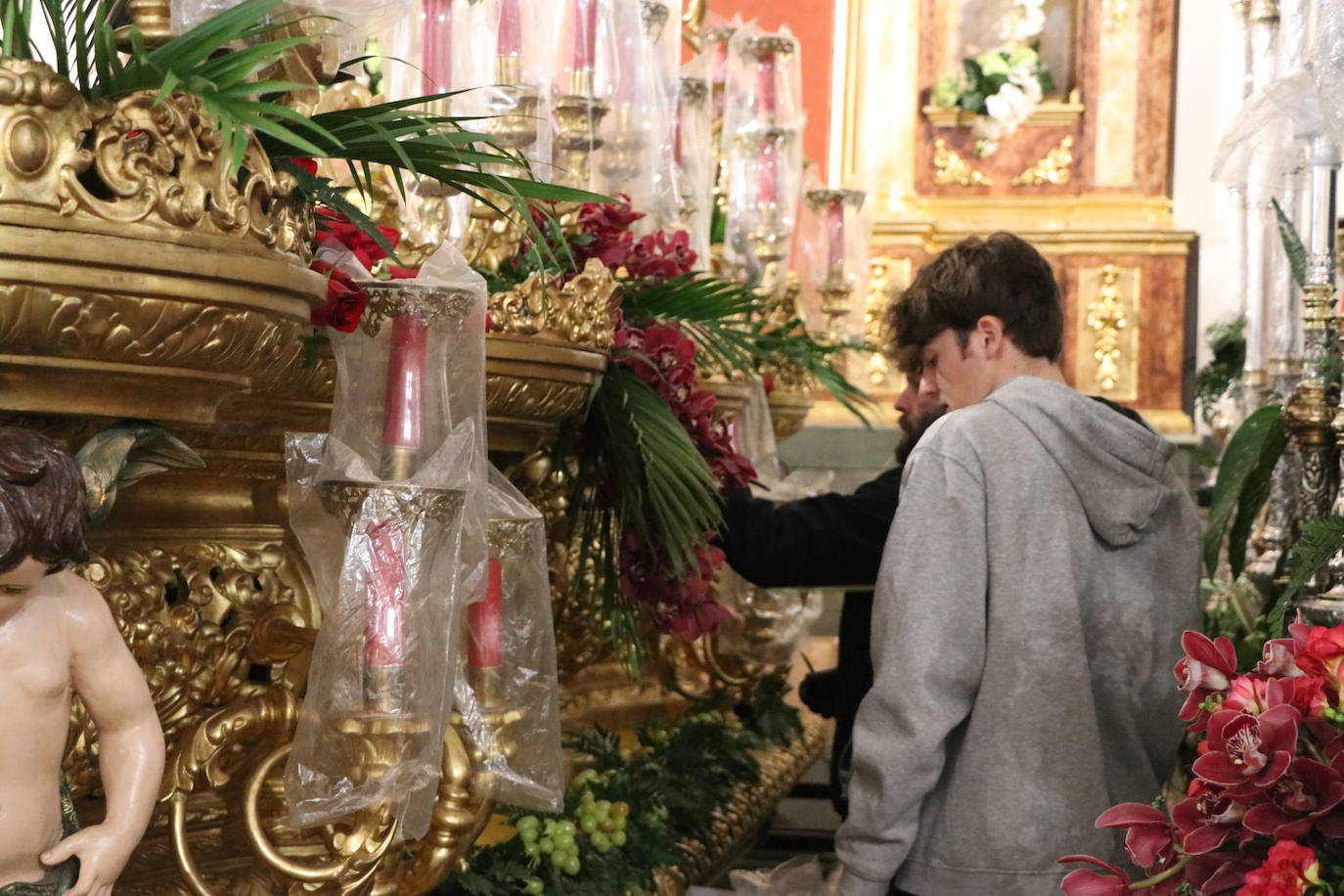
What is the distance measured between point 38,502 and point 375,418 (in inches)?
21.4

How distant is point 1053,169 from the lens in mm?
6688

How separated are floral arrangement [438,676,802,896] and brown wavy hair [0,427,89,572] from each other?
0.99 m

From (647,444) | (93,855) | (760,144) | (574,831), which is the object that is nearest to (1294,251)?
(760,144)

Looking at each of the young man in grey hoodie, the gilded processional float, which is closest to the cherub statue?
the gilded processional float

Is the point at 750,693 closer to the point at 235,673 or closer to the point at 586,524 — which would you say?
the point at 586,524

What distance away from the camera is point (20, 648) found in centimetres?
105

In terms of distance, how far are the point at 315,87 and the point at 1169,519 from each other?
4.65ft

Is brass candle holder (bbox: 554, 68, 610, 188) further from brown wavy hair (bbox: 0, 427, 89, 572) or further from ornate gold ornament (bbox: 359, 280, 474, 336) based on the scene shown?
brown wavy hair (bbox: 0, 427, 89, 572)

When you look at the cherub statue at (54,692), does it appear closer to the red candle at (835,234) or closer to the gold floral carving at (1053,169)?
the red candle at (835,234)

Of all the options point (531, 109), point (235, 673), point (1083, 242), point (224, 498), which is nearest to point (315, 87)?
point (224, 498)

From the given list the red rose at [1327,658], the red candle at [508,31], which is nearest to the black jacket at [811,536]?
the red candle at [508,31]

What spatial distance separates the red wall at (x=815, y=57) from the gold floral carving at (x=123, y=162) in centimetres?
572

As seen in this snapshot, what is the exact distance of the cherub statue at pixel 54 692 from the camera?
1008mm

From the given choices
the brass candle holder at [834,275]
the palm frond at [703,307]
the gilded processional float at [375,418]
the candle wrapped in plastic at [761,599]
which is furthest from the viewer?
the brass candle holder at [834,275]
